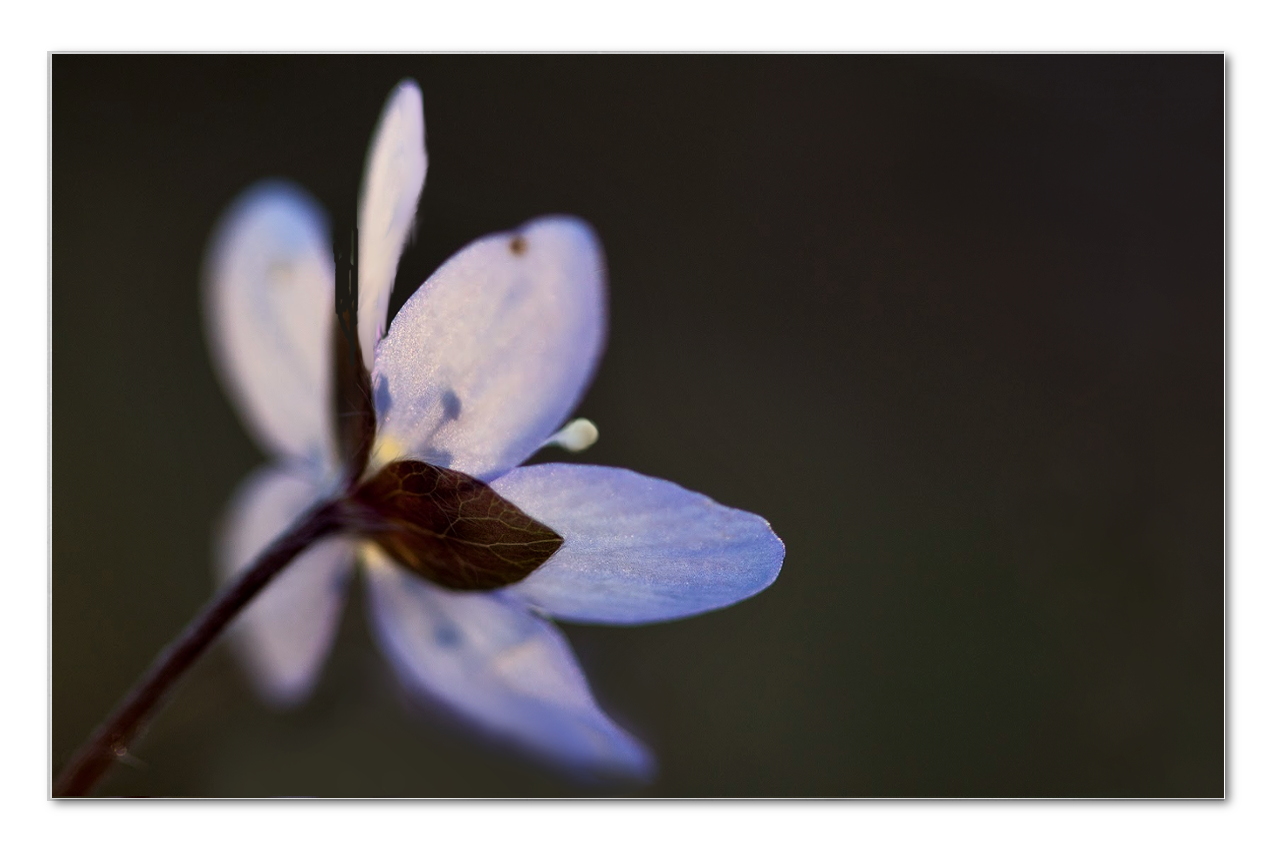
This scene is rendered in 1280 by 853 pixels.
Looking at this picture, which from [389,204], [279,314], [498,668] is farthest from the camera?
[279,314]

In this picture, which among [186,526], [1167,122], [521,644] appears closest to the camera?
[521,644]

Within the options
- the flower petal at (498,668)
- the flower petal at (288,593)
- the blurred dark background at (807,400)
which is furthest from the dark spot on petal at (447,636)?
the blurred dark background at (807,400)

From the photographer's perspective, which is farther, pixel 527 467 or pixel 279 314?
pixel 279 314

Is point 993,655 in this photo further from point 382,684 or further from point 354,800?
point 354,800

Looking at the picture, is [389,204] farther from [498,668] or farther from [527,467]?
[498,668]

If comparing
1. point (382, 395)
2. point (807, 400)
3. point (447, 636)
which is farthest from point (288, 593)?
point (807, 400)

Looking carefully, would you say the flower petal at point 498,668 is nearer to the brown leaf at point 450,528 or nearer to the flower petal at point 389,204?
the brown leaf at point 450,528

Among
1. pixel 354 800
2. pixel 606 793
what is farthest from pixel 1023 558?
pixel 354 800
